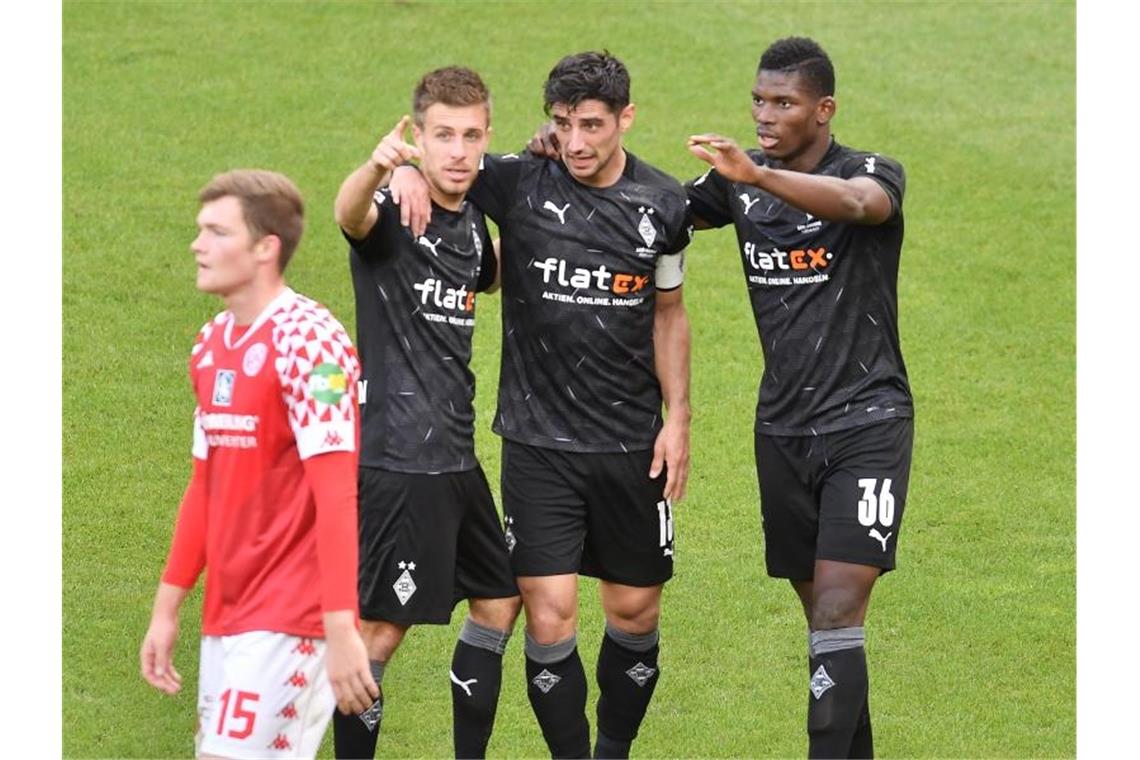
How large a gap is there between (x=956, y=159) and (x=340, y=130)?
5249mm

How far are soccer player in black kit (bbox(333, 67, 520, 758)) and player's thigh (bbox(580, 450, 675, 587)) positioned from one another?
581mm

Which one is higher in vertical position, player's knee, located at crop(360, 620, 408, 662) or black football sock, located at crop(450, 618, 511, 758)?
player's knee, located at crop(360, 620, 408, 662)

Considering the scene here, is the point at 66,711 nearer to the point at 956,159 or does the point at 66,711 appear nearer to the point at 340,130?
the point at 340,130

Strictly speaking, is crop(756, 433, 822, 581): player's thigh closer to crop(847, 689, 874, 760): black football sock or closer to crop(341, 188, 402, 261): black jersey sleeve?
crop(847, 689, 874, 760): black football sock

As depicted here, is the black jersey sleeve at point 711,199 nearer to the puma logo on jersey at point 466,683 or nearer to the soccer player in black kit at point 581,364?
the soccer player in black kit at point 581,364

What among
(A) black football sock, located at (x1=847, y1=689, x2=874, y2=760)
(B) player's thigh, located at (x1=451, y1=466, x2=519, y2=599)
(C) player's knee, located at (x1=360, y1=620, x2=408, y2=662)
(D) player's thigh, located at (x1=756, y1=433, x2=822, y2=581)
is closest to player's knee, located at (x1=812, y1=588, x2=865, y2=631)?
(D) player's thigh, located at (x1=756, y1=433, x2=822, y2=581)

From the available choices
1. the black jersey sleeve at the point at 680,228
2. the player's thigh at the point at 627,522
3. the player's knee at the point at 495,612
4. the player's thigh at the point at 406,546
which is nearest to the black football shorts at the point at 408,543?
the player's thigh at the point at 406,546

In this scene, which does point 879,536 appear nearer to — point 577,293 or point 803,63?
point 577,293

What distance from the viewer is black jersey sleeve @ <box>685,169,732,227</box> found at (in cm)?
851

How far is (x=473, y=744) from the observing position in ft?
27.2

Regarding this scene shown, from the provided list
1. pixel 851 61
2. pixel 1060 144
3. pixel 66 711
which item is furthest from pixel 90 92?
pixel 66 711

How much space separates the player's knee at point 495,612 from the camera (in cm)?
813

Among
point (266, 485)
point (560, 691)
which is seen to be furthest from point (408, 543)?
point (266, 485)

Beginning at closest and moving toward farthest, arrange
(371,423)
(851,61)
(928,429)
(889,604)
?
(371,423) < (889,604) < (928,429) < (851,61)
